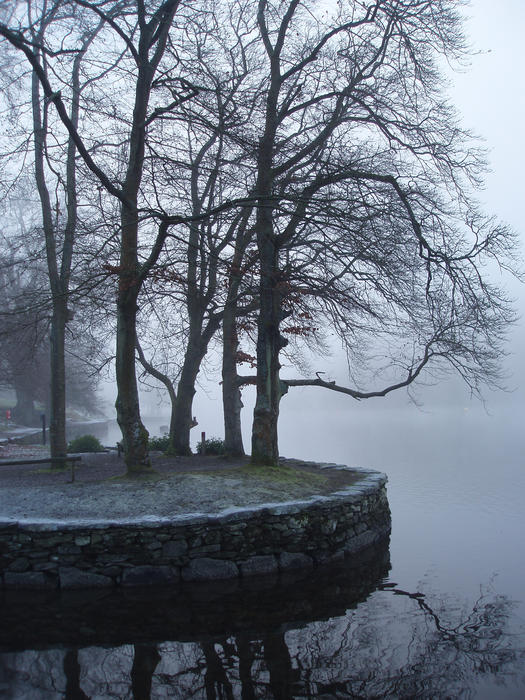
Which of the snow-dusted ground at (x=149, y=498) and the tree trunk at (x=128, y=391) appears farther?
the tree trunk at (x=128, y=391)

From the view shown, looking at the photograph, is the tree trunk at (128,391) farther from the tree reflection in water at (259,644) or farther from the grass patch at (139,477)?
the tree reflection in water at (259,644)

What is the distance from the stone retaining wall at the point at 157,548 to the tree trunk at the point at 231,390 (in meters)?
6.70

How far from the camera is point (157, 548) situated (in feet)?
24.4

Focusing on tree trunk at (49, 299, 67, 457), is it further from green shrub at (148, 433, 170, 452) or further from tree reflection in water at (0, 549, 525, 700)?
tree reflection in water at (0, 549, 525, 700)

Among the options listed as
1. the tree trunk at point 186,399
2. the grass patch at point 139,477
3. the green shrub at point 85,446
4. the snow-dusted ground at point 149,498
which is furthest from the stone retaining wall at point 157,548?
the green shrub at point 85,446

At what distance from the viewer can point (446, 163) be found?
1018cm

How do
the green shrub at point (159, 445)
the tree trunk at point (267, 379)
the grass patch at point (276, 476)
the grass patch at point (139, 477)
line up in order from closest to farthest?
the grass patch at point (139, 477), the grass patch at point (276, 476), the tree trunk at point (267, 379), the green shrub at point (159, 445)

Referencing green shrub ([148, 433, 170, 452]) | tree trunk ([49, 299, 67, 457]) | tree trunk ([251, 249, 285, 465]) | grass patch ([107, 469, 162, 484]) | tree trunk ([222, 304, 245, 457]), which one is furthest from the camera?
green shrub ([148, 433, 170, 452])

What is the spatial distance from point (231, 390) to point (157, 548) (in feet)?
25.9

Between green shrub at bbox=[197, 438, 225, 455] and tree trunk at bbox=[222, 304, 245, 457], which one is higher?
tree trunk at bbox=[222, 304, 245, 457]

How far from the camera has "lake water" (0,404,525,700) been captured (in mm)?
4684

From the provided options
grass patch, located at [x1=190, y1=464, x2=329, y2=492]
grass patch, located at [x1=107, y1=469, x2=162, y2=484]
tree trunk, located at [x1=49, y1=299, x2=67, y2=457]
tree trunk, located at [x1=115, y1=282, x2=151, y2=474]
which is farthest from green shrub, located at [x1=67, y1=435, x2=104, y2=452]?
grass patch, located at [x1=190, y1=464, x2=329, y2=492]

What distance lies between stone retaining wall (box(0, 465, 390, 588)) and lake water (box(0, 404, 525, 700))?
0.85 feet

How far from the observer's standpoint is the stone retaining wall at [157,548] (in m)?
7.26
